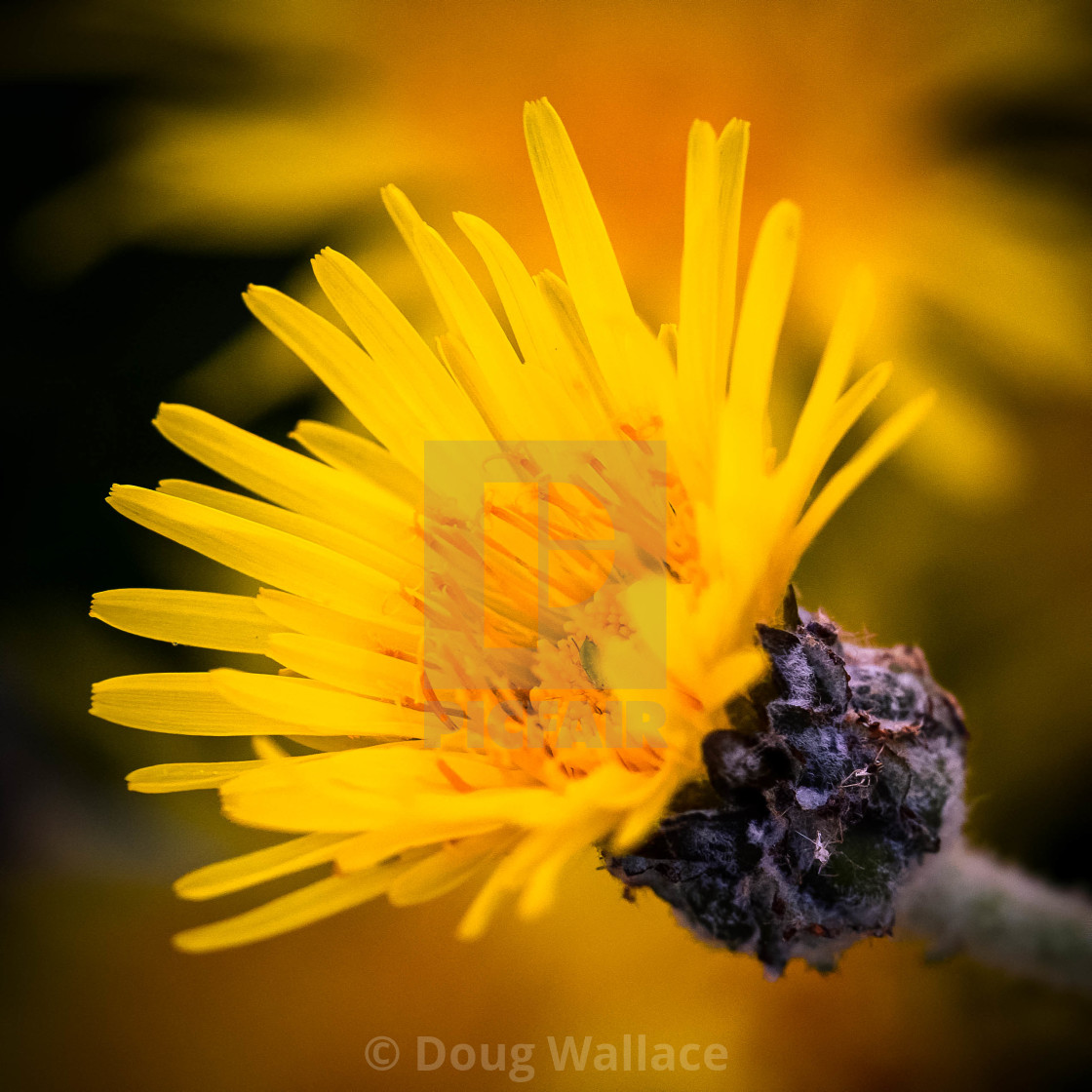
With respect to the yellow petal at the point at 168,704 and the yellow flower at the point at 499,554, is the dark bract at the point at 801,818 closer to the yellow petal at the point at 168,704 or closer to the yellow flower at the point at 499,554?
the yellow flower at the point at 499,554

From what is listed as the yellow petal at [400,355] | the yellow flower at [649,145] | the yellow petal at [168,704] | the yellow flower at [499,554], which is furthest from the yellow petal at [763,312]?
the yellow flower at [649,145]

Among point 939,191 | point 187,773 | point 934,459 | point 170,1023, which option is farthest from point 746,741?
point 170,1023

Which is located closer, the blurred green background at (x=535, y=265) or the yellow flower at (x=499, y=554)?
the yellow flower at (x=499, y=554)

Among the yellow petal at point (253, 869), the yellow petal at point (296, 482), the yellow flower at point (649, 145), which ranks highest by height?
the yellow flower at point (649, 145)

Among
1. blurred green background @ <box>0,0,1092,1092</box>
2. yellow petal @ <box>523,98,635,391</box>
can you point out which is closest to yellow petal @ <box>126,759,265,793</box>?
yellow petal @ <box>523,98,635,391</box>

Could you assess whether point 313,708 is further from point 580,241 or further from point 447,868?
point 580,241

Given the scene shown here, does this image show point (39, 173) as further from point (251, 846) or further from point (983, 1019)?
point (983, 1019)
